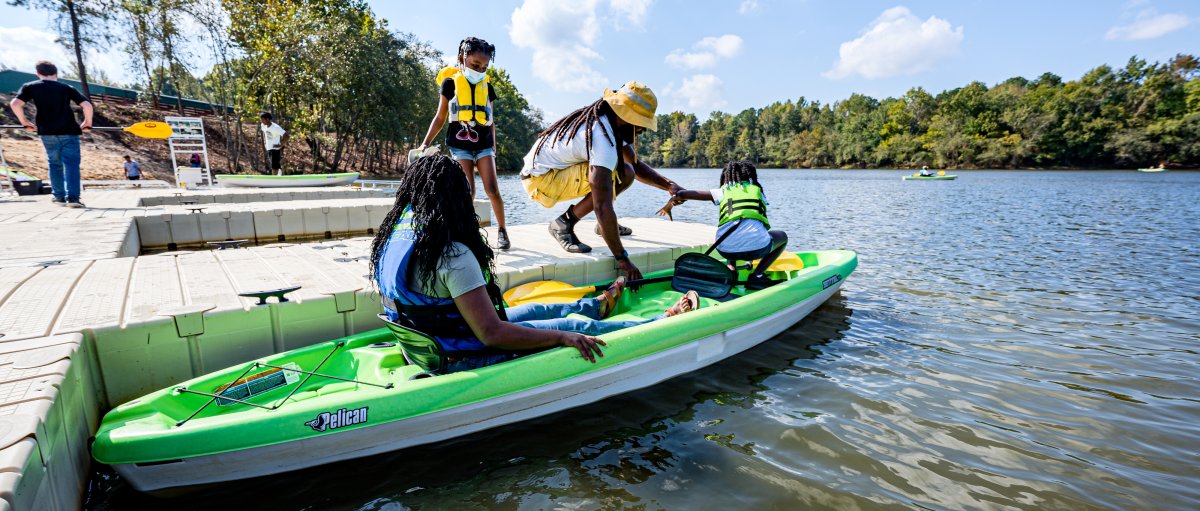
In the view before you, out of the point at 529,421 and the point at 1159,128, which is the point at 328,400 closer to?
the point at 529,421

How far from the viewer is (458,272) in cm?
232

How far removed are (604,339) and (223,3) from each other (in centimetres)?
2582

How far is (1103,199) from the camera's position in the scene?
20453 millimetres

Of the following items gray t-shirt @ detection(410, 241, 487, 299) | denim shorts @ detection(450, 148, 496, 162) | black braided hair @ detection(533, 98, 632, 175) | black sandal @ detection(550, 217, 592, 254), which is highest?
black braided hair @ detection(533, 98, 632, 175)

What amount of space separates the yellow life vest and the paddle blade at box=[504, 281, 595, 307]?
1.62 m

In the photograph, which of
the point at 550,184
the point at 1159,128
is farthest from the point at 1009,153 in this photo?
the point at 550,184

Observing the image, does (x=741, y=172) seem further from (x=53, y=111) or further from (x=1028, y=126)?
(x=1028, y=126)

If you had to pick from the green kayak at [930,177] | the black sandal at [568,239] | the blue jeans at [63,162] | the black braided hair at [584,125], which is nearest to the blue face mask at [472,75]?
the black braided hair at [584,125]

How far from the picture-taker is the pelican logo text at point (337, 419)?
230 cm

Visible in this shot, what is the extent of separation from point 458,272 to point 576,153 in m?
2.69

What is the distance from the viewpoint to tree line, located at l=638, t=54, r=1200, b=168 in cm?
5200

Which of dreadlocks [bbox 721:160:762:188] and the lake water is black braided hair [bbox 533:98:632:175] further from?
the lake water

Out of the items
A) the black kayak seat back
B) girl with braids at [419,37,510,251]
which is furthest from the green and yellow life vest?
girl with braids at [419,37,510,251]

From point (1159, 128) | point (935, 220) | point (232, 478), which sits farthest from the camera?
point (1159, 128)
